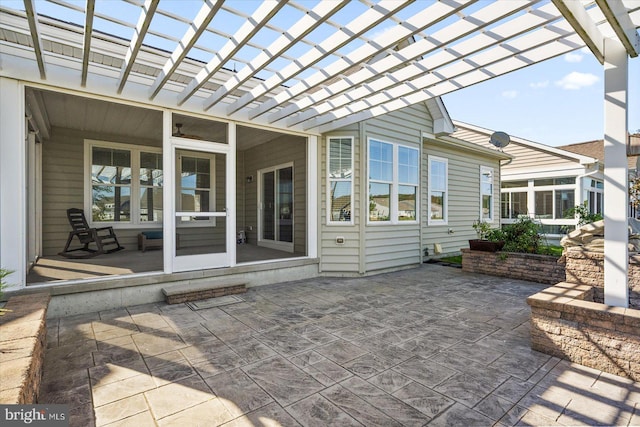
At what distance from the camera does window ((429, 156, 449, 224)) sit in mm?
7859

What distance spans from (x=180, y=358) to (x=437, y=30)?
372cm

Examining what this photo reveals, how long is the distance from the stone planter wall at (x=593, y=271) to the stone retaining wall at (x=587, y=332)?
53.9 inches

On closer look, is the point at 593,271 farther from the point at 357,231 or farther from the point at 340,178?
the point at 340,178

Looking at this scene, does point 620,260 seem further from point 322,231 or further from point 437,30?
point 322,231

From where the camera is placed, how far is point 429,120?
24.1 feet

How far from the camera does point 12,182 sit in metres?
3.49

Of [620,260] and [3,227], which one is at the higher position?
[3,227]

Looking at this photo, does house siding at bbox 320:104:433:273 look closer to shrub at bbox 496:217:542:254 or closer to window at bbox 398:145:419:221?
window at bbox 398:145:419:221

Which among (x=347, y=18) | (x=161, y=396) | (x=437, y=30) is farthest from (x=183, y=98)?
(x=161, y=396)

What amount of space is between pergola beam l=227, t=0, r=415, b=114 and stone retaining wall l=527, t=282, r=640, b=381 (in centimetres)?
274

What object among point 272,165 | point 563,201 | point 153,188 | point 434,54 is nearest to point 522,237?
point 434,54

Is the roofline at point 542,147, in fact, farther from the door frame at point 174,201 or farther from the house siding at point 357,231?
the door frame at point 174,201

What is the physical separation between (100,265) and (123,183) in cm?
241

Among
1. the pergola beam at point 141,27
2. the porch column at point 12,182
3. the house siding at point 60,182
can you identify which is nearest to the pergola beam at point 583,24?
the pergola beam at point 141,27
